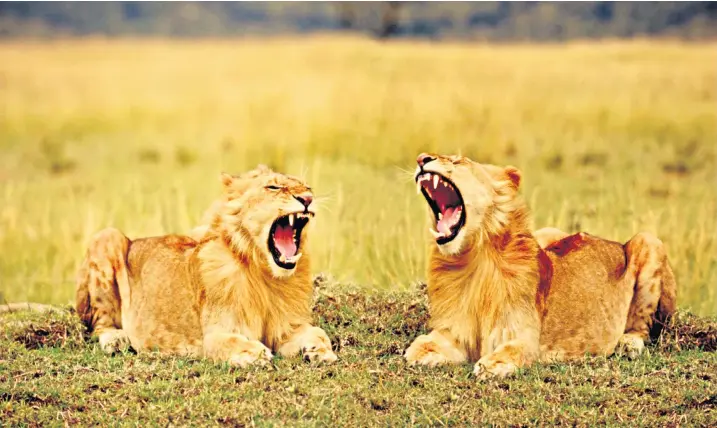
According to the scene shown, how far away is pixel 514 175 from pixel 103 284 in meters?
3.05

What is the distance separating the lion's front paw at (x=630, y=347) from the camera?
825 centimetres

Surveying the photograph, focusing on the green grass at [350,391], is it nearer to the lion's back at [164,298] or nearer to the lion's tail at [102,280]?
the lion's back at [164,298]

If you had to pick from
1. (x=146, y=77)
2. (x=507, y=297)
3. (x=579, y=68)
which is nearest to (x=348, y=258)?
(x=507, y=297)

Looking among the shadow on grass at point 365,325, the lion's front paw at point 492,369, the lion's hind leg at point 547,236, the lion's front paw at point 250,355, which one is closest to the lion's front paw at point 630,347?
the shadow on grass at point 365,325

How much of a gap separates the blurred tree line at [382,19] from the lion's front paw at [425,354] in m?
25.6

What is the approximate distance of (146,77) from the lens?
31094mm

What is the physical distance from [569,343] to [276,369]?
197cm

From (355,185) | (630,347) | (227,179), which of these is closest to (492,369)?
(630,347)

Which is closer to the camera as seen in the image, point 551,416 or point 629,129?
point 551,416

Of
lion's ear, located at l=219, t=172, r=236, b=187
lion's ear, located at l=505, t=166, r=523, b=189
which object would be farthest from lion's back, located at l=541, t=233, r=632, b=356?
lion's ear, located at l=219, t=172, r=236, b=187

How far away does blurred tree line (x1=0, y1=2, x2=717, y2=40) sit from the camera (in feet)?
116

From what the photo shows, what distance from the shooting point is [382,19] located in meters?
44.5

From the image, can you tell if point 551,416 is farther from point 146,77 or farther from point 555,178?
point 146,77

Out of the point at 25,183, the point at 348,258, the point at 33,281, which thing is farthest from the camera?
the point at 25,183
